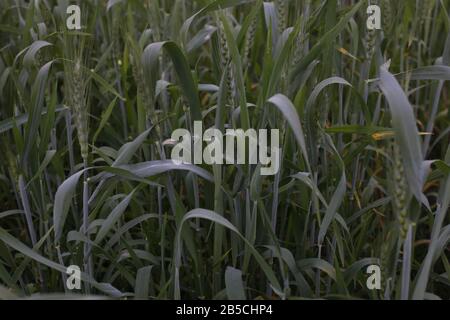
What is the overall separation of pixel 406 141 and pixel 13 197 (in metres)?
1.09

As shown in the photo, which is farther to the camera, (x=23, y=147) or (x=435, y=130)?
(x=435, y=130)

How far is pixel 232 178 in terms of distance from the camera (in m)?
1.40

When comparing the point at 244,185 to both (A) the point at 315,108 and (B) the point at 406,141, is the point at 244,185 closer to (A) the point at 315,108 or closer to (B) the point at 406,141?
(A) the point at 315,108

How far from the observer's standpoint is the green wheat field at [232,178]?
1097mm

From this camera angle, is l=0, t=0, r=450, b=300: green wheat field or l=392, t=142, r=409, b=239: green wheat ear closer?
l=392, t=142, r=409, b=239: green wheat ear

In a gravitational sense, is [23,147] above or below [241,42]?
below

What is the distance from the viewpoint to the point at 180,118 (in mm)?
1411

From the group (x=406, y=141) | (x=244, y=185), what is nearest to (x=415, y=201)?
(x=406, y=141)

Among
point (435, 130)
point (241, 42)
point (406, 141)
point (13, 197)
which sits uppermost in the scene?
point (241, 42)

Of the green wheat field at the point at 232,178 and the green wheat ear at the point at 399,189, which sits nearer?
the green wheat ear at the point at 399,189

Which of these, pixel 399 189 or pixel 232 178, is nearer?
pixel 399 189

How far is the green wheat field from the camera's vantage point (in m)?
1.10
